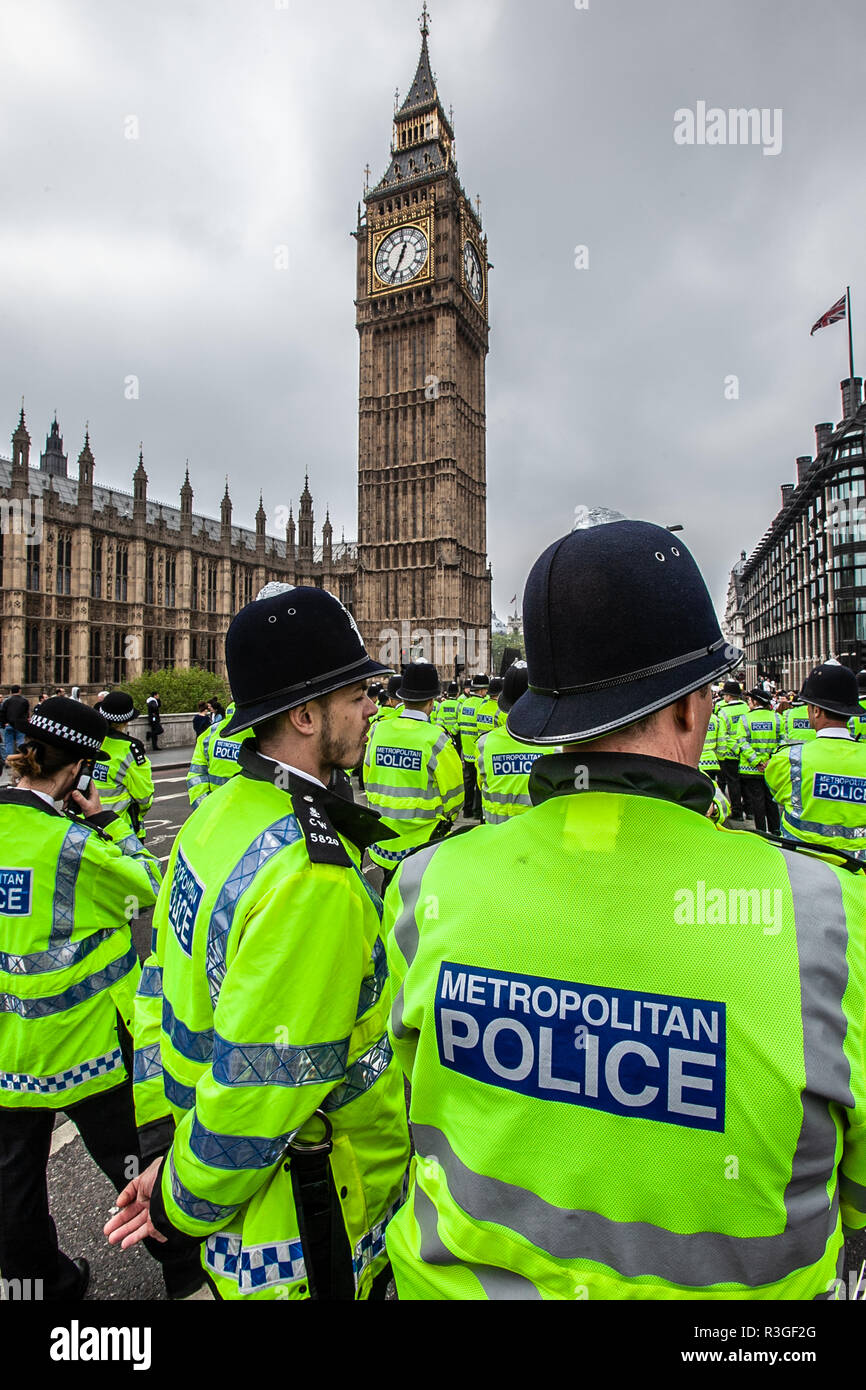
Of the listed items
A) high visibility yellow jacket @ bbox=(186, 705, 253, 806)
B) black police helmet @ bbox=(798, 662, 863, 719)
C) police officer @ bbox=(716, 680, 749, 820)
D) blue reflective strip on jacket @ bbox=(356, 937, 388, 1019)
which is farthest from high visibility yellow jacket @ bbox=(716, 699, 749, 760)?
blue reflective strip on jacket @ bbox=(356, 937, 388, 1019)

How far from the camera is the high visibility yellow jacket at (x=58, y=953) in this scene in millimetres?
2402

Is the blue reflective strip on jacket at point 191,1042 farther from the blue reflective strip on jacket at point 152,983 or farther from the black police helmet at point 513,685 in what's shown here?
the black police helmet at point 513,685

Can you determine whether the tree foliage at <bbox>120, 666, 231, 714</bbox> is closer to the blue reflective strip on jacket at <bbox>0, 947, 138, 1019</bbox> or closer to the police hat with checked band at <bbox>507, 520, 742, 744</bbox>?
the blue reflective strip on jacket at <bbox>0, 947, 138, 1019</bbox>

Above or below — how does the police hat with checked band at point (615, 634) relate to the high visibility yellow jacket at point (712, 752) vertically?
above

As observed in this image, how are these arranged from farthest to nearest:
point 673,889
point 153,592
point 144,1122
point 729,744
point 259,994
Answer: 1. point 153,592
2. point 729,744
3. point 144,1122
4. point 259,994
5. point 673,889

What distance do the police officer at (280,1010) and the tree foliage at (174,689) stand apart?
2812 cm

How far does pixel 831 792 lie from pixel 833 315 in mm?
40180

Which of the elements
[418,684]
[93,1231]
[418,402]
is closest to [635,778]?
[93,1231]

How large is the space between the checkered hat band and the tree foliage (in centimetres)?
2696

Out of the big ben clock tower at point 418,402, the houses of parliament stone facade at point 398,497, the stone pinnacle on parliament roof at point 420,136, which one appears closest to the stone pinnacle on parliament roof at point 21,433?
the houses of parliament stone facade at point 398,497

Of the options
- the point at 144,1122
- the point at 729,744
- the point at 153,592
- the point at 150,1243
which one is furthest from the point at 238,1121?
the point at 153,592
